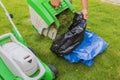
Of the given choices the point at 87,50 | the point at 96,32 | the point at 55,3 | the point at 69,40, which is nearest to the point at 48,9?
the point at 55,3

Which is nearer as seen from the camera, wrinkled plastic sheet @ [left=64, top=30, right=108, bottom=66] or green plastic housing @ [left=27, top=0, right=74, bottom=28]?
wrinkled plastic sheet @ [left=64, top=30, right=108, bottom=66]

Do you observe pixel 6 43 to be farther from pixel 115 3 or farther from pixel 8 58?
pixel 115 3

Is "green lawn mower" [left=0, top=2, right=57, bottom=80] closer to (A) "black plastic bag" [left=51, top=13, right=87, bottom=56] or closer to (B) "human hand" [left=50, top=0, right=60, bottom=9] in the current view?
(A) "black plastic bag" [left=51, top=13, right=87, bottom=56]

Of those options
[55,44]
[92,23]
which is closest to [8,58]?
[55,44]

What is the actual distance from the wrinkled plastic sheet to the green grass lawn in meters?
0.14

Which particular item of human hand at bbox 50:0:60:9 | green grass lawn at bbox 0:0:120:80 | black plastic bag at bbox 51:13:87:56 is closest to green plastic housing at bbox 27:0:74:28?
human hand at bbox 50:0:60:9

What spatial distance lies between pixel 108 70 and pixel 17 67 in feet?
4.55

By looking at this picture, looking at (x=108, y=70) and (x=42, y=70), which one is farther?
(x=108, y=70)

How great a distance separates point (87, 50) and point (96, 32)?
1.09 m

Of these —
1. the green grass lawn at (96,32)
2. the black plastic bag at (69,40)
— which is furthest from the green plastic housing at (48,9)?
the black plastic bag at (69,40)

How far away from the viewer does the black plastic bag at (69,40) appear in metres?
3.69

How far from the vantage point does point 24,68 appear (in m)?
2.99

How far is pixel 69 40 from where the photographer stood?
12.1 feet

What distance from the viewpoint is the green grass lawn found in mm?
3748
